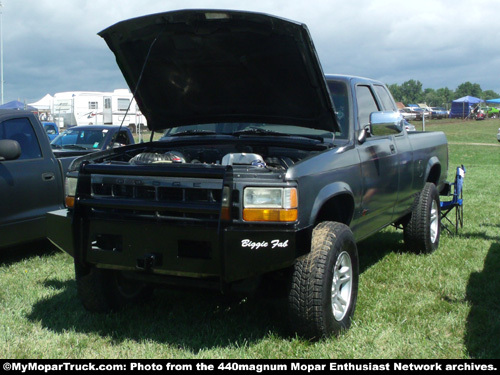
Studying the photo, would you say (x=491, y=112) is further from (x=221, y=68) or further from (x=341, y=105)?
(x=221, y=68)

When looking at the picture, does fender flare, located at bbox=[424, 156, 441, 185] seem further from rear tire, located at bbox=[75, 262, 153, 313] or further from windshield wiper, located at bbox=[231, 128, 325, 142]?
rear tire, located at bbox=[75, 262, 153, 313]

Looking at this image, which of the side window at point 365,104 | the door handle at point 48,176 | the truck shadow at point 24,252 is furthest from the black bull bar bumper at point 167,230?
the truck shadow at point 24,252

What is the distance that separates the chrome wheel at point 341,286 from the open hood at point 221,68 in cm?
106

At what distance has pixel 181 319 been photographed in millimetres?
4242

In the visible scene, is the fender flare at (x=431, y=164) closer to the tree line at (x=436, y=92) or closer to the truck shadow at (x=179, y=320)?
the truck shadow at (x=179, y=320)

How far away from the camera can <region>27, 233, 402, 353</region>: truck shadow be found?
384 cm

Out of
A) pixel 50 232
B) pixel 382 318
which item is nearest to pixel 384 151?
pixel 382 318

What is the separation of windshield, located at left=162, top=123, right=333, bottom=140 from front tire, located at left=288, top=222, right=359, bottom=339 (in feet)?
3.41

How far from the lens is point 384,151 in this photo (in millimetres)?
4980

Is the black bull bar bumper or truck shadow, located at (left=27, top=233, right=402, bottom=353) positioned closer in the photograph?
the black bull bar bumper

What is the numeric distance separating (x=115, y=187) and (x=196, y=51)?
4.34 ft

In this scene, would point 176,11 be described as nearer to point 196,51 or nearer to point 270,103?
point 196,51

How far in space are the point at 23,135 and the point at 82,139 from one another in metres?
3.88

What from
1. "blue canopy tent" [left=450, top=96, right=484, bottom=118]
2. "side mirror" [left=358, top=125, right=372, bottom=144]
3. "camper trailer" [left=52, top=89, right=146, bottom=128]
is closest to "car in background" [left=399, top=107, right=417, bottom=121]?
"side mirror" [left=358, top=125, right=372, bottom=144]
